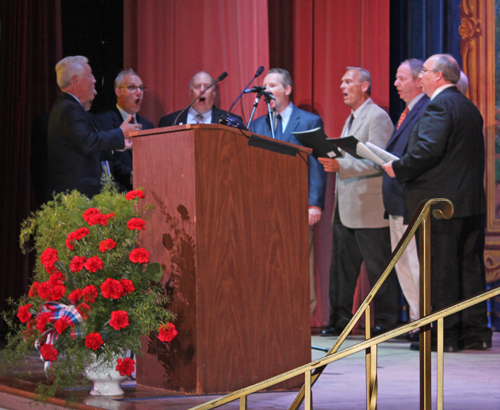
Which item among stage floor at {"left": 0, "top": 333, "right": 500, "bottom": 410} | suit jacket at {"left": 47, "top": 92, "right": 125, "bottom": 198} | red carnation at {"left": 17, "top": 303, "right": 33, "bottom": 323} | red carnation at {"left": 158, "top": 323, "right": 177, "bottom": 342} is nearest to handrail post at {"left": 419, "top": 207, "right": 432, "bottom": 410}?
stage floor at {"left": 0, "top": 333, "right": 500, "bottom": 410}

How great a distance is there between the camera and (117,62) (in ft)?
17.7

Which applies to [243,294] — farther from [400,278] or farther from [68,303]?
[400,278]

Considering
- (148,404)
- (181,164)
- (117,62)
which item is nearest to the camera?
(148,404)

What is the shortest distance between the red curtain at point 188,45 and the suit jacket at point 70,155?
113cm

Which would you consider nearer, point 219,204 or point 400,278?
point 219,204

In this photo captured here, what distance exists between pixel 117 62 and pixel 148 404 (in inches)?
149

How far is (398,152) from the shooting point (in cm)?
431

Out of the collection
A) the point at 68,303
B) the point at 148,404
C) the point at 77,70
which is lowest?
the point at 148,404

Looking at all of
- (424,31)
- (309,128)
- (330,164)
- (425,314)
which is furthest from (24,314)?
(424,31)

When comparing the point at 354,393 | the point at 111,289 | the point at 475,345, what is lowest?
the point at 475,345

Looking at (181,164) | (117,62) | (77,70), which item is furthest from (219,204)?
(117,62)

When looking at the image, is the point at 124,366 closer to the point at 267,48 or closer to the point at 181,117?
the point at 181,117

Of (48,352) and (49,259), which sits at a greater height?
(49,259)

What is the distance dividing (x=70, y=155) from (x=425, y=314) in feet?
8.71
